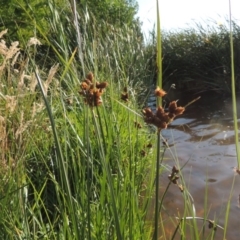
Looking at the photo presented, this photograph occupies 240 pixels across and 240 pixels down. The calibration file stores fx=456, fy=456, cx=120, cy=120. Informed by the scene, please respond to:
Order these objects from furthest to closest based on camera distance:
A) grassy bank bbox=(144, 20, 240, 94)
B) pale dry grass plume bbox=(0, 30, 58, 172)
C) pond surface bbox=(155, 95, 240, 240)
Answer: grassy bank bbox=(144, 20, 240, 94) → pond surface bbox=(155, 95, 240, 240) → pale dry grass plume bbox=(0, 30, 58, 172)

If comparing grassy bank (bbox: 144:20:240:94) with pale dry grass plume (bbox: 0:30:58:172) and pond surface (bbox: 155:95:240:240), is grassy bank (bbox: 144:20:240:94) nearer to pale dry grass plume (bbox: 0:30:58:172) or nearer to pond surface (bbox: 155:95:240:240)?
pond surface (bbox: 155:95:240:240)

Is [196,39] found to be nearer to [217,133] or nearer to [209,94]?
[209,94]

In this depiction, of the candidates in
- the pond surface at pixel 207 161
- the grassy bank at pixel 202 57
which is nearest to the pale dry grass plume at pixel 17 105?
the pond surface at pixel 207 161

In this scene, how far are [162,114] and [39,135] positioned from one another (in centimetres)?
218

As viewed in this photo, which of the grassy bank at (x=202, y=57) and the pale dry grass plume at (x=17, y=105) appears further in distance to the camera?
the grassy bank at (x=202, y=57)

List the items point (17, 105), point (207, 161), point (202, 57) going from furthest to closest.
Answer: point (202, 57)
point (207, 161)
point (17, 105)

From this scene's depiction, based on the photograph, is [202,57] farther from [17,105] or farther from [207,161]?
[17,105]

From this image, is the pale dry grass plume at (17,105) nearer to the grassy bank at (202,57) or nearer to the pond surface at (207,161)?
the pond surface at (207,161)

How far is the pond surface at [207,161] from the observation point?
277cm

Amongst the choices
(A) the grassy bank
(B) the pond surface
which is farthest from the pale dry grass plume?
(A) the grassy bank

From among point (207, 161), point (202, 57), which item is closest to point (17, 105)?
point (207, 161)

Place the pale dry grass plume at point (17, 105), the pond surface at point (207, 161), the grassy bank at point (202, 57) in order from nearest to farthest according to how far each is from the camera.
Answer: the pale dry grass plume at point (17, 105) < the pond surface at point (207, 161) < the grassy bank at point (202, 57)

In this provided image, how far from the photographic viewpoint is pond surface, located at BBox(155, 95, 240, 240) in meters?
2.77

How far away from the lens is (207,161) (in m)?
3.86
